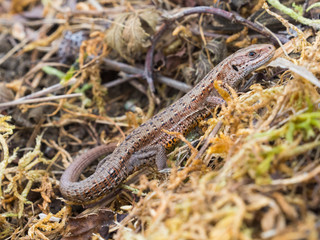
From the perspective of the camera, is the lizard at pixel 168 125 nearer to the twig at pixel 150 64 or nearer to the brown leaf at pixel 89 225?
the brown leaf at pixel 89 225

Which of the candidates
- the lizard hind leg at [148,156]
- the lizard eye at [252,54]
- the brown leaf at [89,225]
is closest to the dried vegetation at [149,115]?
the brown leaf at [89,225]

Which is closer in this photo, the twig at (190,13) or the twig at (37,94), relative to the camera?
the twig at (190,13)

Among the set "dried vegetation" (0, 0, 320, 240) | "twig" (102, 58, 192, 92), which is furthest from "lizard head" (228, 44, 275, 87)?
"twig" (102, 58, 192, 92)

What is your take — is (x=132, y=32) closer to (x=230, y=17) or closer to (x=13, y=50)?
(x=230, y=17)

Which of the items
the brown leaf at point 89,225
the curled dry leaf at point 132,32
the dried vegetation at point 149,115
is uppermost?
the curled dry leaf at point 132,32

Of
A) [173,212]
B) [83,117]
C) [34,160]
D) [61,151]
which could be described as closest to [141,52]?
[83,117]
